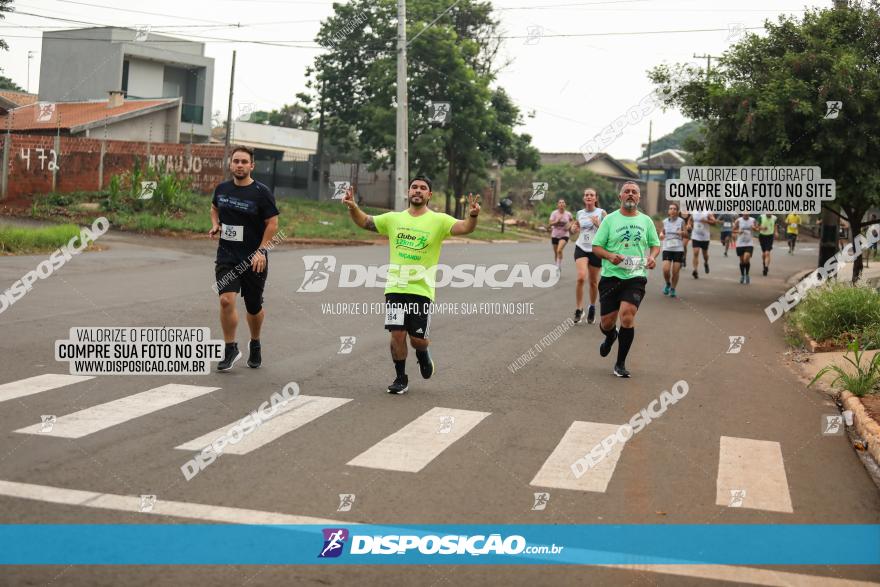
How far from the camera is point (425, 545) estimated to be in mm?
5254

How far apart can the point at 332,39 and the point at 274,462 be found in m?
42.6

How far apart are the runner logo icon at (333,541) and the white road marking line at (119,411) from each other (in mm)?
2601

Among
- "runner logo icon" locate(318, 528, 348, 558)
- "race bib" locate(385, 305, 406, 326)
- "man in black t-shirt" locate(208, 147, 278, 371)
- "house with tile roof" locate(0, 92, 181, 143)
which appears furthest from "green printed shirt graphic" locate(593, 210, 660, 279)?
"house with tile roof" locate(0, 92, 181, 143)

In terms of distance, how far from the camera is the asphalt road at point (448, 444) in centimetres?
548

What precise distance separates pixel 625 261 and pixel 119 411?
17.4 ft

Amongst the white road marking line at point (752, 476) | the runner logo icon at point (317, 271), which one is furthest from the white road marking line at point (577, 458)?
the runner logo icon at point (317, 271)

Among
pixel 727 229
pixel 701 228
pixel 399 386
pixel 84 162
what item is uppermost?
pixel 84 162

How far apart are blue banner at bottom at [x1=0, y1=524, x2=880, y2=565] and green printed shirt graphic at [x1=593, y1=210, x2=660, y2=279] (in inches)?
208

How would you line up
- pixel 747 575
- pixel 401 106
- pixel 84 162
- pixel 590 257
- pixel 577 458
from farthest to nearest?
pixel 84 162, pixel 401 106, pixel 590 257, pixel 577 458, pixel 747 575

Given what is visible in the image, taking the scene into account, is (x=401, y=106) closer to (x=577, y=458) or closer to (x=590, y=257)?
(x=590, y=257)

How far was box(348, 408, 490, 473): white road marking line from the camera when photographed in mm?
6746

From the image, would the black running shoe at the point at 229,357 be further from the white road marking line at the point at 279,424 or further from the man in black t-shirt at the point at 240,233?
the white road marking line at the point at 279,424

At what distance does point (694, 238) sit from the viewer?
2288cm

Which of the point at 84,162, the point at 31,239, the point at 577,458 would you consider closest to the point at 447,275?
the point at 31,239
